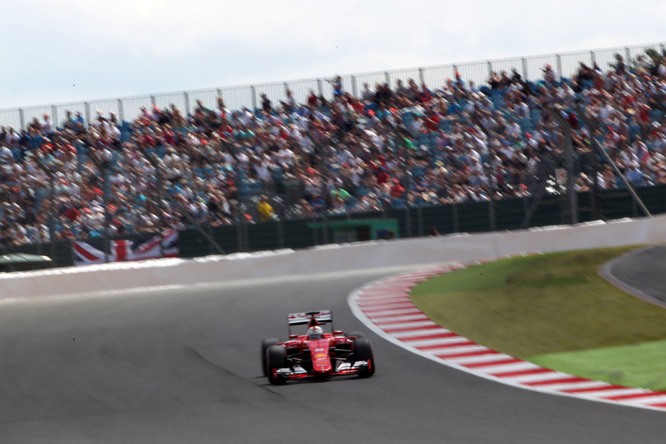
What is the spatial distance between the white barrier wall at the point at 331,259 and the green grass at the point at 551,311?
123 inches

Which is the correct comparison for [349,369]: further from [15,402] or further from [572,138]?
[572,138]

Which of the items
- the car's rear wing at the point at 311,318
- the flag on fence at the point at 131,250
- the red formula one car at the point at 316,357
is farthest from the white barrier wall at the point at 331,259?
the red formula one car at the point at 316,357

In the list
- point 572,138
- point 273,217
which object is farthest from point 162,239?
point 572,138

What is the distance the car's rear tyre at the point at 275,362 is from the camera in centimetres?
1053

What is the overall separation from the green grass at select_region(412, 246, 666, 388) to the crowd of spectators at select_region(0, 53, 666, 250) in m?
3.44

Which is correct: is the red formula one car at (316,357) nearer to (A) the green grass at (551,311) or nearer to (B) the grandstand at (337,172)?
(A) the green grass at (551,311)

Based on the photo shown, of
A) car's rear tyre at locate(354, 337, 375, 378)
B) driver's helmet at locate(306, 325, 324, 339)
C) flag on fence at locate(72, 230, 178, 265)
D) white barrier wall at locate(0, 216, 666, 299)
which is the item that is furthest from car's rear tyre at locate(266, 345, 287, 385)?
flag on fence at locate(72, 230, 178, 265)

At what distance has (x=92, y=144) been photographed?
965 inches

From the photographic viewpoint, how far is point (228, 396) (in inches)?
402

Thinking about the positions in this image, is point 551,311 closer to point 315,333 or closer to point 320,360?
point 315,333

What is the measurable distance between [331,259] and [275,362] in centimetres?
1123

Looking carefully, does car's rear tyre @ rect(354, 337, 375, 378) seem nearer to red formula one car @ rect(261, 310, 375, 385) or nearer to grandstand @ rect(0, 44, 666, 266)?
red formula one car @ rect(261, 310, 375, 385)

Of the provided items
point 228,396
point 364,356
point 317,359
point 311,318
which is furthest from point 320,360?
point 228,396

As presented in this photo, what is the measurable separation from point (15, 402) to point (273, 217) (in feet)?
36.1
